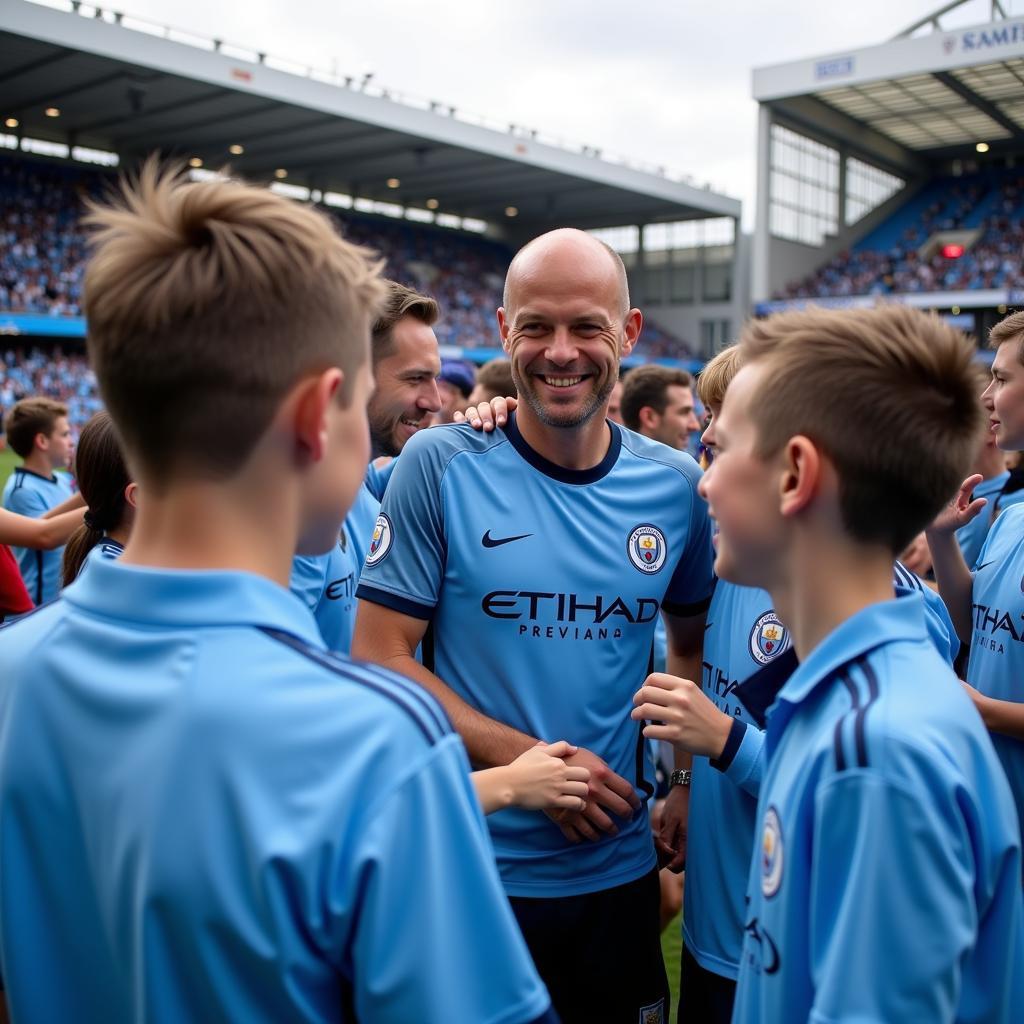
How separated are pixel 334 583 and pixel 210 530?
208 cm

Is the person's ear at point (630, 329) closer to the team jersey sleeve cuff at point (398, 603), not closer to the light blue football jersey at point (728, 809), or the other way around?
the light blue football jersey at point (728, 809)

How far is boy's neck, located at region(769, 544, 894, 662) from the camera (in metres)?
1.37

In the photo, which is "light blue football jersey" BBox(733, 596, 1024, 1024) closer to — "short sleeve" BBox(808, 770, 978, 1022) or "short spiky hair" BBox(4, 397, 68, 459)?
"short sleeve" BBox(808, 770, 978, 1022)

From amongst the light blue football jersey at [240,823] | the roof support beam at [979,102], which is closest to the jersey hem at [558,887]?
the light blue football jersey at [240,823]

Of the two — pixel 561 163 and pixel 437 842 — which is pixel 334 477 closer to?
pixel 437 842

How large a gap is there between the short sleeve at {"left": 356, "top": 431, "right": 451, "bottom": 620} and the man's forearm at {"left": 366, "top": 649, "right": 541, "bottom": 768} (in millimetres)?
154

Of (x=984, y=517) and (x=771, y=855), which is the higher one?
(x=984, y=517)

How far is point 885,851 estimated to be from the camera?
1117 millimetres

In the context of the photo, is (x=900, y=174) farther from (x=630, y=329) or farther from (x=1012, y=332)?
(x=630, y=329)

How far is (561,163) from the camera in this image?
114 feet

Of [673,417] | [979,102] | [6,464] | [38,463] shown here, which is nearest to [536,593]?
[673,417]

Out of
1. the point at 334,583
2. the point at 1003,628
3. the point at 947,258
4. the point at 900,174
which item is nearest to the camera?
the point at 1003,628

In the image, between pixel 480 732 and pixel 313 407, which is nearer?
pixel 313 407

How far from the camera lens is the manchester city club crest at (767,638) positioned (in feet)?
7.61
